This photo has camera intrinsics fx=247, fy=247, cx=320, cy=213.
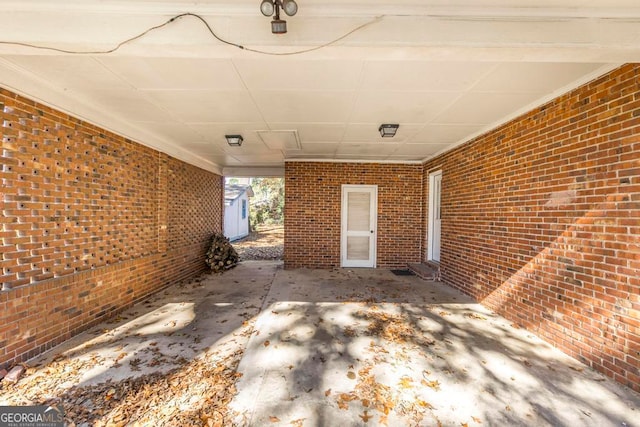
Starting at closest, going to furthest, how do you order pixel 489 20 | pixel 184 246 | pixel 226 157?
pixel 489 20
pixel 184 246
pixel 226 157

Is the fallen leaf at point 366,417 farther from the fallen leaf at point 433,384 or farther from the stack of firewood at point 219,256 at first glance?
the stack of firewood at point 219,256

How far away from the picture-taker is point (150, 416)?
1.79 m

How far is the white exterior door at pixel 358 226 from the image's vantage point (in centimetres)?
644

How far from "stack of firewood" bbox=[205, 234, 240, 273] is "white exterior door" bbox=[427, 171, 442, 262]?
516 centimetres

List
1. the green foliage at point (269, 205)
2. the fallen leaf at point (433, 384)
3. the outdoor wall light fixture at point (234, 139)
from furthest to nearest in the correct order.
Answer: the green foliage at point (269, 205), the outdoor wall light fixture at point (234, 139), the fallen leaf at point (433, 384)

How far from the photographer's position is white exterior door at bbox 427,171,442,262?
232 inches

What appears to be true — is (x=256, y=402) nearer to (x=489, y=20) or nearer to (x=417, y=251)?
(x=489, y=20)

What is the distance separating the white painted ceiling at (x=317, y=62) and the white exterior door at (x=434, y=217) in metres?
2.02

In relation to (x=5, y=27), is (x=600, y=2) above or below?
above

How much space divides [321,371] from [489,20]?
3063 millimetres

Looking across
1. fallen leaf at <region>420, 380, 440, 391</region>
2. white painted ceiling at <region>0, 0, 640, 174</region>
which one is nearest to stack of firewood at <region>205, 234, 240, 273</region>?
white painted ceiling at <region>0, 0, 640, 174</region>

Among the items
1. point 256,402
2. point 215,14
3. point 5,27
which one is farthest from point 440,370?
point 5,27

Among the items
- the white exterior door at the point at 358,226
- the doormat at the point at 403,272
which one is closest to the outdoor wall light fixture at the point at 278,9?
the white exterior door at the point at 358,226

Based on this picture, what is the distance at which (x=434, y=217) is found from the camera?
19.7 ft
